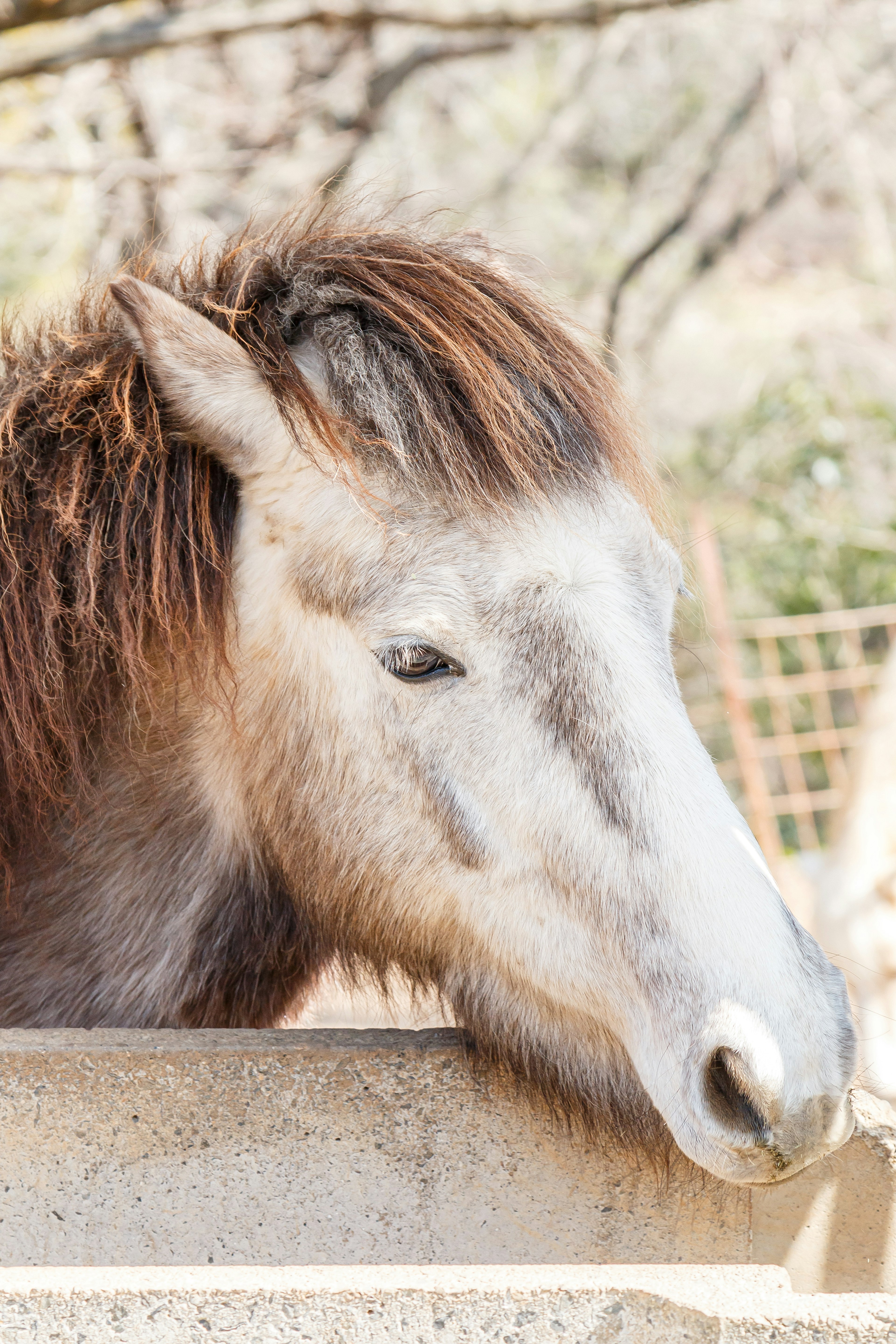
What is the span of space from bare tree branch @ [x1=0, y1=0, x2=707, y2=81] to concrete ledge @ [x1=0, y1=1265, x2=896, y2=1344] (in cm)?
383

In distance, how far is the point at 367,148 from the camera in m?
6.27

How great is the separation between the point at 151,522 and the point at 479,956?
0.66 metres

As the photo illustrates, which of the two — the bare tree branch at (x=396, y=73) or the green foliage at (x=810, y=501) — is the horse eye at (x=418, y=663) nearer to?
the bare tree branch at (x=396, y=73)

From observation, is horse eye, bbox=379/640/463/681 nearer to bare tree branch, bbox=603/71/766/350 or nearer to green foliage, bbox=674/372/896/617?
bare tree branch, bbox=603/71/766/350

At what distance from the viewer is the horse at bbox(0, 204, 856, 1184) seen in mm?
1225

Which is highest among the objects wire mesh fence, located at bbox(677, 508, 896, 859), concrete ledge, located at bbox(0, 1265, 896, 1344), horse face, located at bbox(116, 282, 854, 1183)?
horse face, located at bbox(116, 282, 854, 1183)

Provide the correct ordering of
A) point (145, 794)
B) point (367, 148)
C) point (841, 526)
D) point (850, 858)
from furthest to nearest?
point (841, 526)
point (367, 148)
point (850, 858)
point (145, 794)

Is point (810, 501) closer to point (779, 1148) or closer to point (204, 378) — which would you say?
point (204, 378)

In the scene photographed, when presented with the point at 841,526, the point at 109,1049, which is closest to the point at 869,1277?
the point at 109,1049

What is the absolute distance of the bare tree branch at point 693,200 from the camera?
6750 millimetres

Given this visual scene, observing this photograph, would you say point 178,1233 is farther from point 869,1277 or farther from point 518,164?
point 518,164

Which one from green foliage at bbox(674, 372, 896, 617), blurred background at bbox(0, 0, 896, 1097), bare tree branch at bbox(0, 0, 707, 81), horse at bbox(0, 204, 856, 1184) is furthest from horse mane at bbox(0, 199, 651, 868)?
green foliage at bbox(674, 372, 896, 617)

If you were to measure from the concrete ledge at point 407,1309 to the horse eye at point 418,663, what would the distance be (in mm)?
616

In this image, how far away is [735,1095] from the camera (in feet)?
3.71
